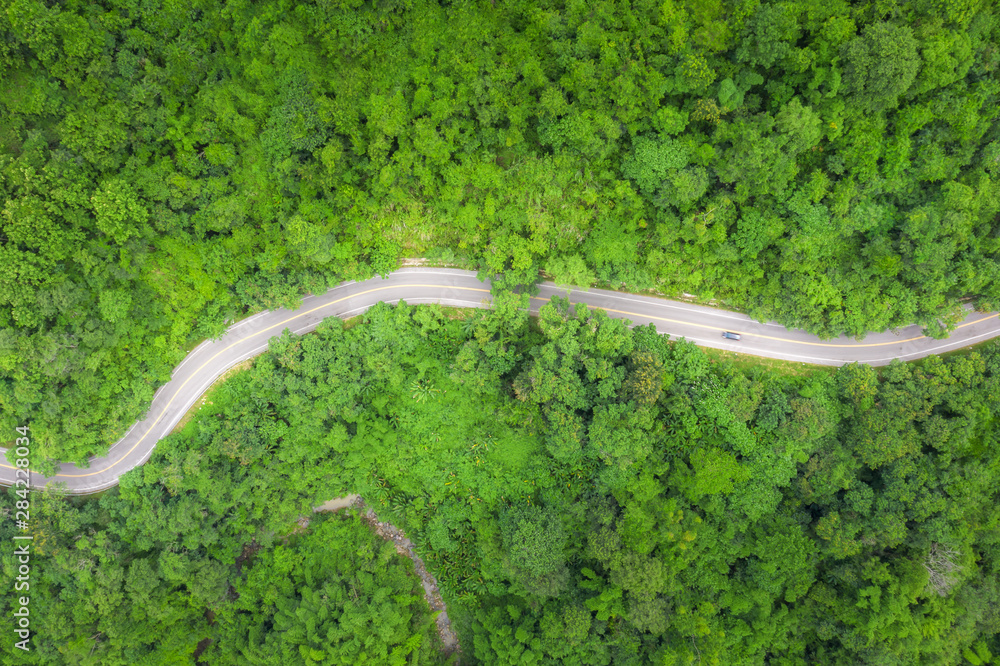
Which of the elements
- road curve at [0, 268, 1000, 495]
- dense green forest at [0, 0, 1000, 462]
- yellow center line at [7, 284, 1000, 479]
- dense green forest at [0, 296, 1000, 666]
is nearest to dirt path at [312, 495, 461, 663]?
dense green forest at [0, 296, 1000, 666]

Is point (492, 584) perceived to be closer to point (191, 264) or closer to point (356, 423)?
point (356, 423)

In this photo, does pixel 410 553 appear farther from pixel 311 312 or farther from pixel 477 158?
pixel 477 158

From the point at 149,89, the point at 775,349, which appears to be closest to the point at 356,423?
the point at 149,89

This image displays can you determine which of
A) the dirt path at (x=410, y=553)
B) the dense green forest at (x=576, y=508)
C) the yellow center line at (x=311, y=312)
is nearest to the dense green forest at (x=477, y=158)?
the yellow center line at (x=311, y=312)

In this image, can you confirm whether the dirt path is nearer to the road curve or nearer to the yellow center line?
the yellow center line

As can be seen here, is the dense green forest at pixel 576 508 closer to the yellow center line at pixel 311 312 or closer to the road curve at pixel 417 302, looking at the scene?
the road curve at pixel 417 302
